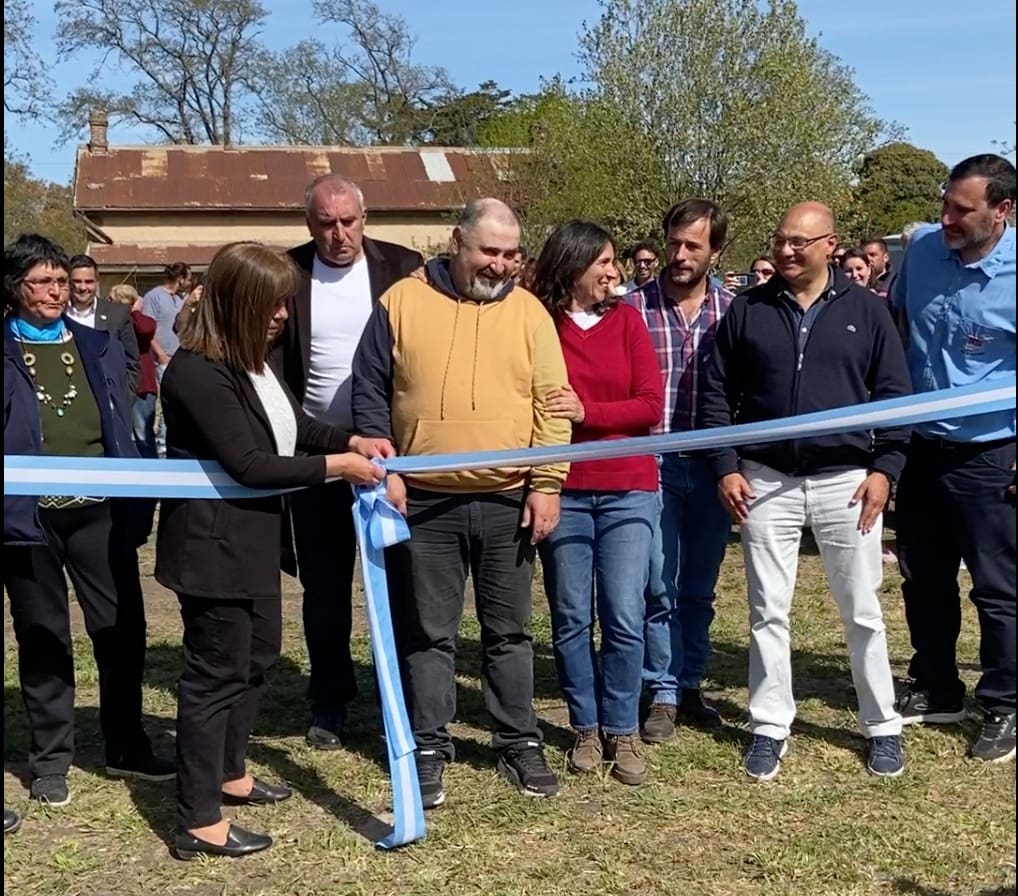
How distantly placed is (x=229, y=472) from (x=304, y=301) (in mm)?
1165

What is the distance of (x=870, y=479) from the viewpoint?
441cm

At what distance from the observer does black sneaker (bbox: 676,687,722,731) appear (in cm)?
517

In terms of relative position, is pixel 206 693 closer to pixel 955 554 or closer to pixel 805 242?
pixel 805 242

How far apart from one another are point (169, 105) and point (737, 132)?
2432 cm

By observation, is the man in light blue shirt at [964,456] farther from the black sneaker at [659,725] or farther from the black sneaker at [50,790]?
the black sneaker at [50,790]

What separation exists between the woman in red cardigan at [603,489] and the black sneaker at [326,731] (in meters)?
1.03

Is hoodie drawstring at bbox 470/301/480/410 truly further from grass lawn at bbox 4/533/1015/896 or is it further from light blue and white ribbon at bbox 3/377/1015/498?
grass lawn at bbox 4/533/1015/896

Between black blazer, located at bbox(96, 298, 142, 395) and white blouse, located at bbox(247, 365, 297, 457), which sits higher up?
black blazer, located at bbox(96, 298, 142, 395)

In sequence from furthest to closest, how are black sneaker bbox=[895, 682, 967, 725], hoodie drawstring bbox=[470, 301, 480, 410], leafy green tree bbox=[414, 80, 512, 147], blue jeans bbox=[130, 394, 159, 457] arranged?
leafy green tree bbox=[414, 80, 512, 147]
blue jeans bbox=[130, 394, 159, 457]
black sneaker bbox=[895, 682, 967, 725]
hoodie drawstring bbox=[470, 301, 480, 410]

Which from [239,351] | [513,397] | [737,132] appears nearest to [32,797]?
[239,351]

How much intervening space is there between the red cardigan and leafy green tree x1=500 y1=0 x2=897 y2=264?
2586cm

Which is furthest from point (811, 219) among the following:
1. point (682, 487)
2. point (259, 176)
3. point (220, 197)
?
point (259, 176)

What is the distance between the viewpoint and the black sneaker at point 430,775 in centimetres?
433

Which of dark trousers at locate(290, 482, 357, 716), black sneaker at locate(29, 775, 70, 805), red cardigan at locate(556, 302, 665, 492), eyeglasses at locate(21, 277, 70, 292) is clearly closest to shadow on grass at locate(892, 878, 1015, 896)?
red cardigan at locate(556, 302, 665, 492)
